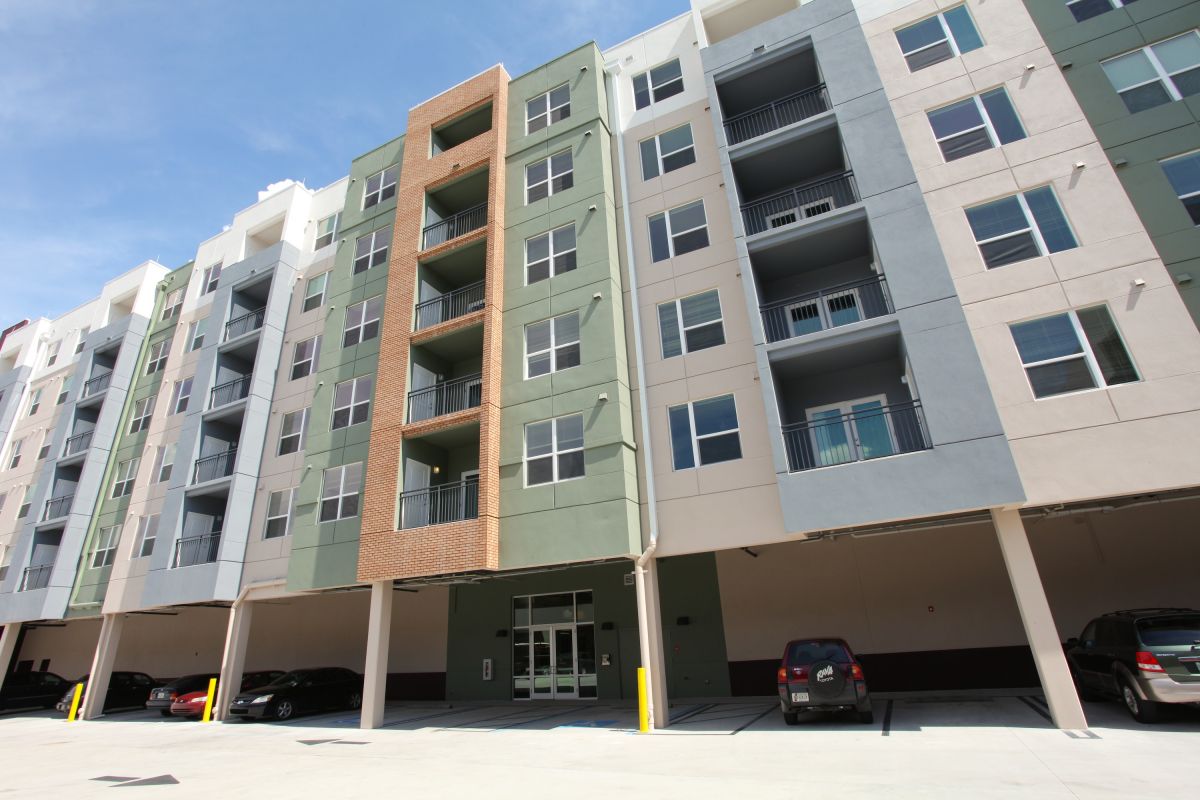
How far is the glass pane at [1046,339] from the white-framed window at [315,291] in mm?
22841

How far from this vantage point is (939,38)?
1597 centimetres

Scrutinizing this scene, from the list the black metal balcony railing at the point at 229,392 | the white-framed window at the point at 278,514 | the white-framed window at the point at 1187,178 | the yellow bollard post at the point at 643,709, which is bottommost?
the yellow bollard post at the point at 643,709

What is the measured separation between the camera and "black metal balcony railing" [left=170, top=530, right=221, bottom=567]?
21406 mm

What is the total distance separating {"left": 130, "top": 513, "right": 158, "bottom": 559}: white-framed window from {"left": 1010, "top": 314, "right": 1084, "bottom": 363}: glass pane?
27.9 metres

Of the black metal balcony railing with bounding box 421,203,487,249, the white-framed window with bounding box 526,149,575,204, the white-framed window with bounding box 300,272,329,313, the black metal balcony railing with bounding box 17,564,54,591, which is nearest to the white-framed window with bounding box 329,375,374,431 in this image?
the black metal balcony railing with bounding box 421,203,487,249

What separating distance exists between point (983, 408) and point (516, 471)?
418 inches

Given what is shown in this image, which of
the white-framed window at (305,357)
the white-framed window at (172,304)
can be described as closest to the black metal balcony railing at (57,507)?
the white-framed window at (172,304)

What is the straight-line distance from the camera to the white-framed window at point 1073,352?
1175 cm

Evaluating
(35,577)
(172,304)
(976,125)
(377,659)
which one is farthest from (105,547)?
(976,125)

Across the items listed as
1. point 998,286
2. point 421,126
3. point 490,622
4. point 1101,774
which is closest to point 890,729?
point 1101,774

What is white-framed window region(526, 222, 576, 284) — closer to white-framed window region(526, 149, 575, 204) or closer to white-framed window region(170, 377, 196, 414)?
white-framed window region(526, 149, 575, 204)

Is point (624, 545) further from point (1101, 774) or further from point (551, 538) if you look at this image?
point (1101, 774)

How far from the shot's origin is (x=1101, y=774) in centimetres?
739

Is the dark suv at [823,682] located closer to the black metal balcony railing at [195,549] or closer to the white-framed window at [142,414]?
the black metal balcony railing at [195,549]
